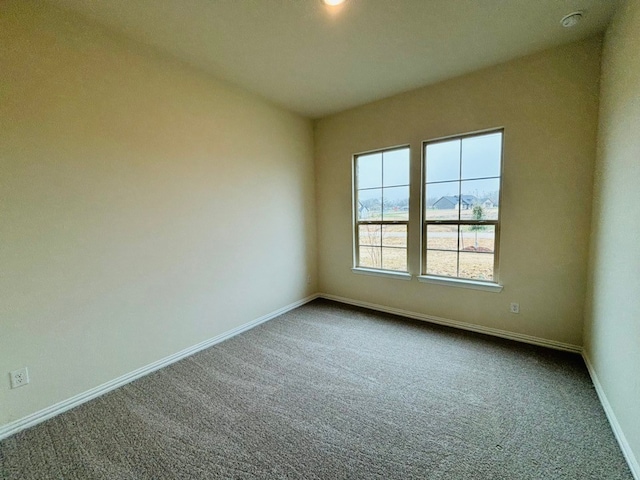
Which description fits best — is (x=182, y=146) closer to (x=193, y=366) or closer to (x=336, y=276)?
(x=193, y=366)

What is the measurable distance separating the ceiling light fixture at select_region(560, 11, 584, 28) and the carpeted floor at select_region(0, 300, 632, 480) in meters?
2.75

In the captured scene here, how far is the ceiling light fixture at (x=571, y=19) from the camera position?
6.40 feet

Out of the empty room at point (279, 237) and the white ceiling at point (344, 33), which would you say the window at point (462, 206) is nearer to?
the empty room at point (279, 237)

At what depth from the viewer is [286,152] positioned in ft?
11.9

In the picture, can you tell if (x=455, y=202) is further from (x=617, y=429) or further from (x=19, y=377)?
(x=19, y=377)

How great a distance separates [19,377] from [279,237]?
250cm

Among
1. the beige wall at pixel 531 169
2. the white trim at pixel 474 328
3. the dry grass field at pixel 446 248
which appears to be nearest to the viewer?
the beige wall at pixel 531 169

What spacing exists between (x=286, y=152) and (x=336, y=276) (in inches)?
76.6

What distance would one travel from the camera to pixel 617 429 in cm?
155

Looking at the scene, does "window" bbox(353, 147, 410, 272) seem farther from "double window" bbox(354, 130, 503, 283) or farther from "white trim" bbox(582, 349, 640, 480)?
"white trim" bbox(582, 349, 640, 480)

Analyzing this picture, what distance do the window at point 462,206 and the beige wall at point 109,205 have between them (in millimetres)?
2128

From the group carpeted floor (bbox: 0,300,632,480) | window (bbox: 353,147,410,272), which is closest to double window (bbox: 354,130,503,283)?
window (bbox: 353,147,410,272)

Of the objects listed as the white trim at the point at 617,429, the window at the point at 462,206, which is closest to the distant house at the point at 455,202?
the window at the point at 462,206

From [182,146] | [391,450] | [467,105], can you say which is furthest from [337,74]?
[391,450]
